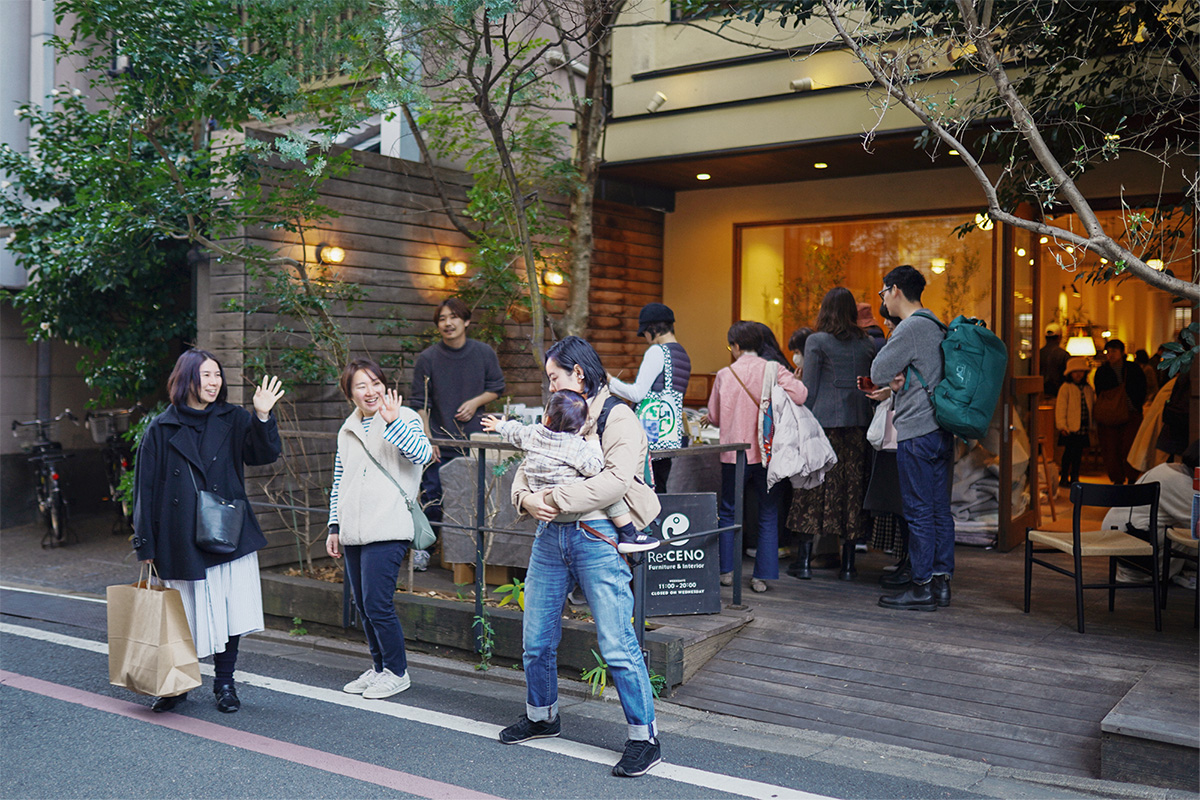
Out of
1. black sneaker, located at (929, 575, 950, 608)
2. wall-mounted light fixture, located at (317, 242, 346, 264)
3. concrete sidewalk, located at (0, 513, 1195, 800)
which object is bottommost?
concrete sidewalk, located at (0, 513, 1195, 800)

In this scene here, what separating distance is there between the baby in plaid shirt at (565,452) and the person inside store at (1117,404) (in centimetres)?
933

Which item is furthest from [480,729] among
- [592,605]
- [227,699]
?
[227,699]

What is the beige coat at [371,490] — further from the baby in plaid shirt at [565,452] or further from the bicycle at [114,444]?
the bicycle at [114,444]

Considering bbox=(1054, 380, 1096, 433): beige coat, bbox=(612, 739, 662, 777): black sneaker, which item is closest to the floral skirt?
bbox=(612, 739, 662, 777): black sneaker

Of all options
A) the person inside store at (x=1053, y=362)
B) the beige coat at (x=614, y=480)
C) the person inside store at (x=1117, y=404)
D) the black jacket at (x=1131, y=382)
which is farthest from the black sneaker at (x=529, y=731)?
the black jacket at (x=1131, y=382)

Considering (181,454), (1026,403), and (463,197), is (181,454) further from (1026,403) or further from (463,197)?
(1026,403)

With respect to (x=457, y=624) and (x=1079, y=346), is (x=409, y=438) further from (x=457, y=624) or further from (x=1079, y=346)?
(x=1079, y=346)

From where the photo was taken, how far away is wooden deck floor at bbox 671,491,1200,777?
4.50 metres

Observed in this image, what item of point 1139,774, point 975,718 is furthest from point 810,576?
point 1139,774

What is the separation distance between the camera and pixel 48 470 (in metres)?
9.87

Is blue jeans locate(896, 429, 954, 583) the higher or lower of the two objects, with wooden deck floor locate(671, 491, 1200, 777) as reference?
higher

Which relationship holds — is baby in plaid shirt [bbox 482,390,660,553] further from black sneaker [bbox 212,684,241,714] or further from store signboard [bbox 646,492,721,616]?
black sneaker [bbox 212,684,241,714]

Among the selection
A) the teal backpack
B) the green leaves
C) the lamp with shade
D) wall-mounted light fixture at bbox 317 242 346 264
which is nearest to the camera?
the teal backpack

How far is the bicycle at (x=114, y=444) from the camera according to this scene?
33.3 feet
